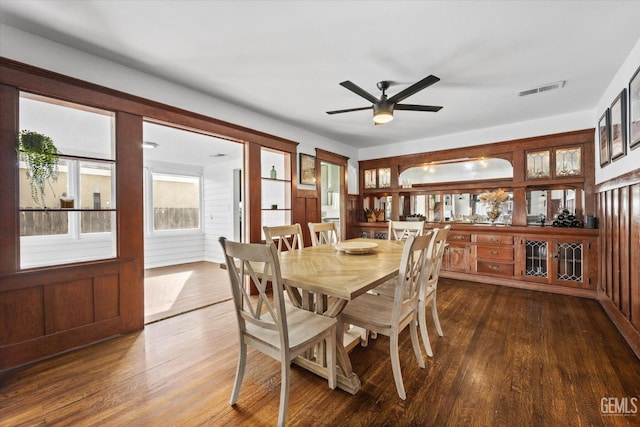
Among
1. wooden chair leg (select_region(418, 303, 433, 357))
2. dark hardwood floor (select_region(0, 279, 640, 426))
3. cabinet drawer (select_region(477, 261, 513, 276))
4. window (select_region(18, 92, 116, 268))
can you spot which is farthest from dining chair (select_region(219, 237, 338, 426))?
cabinet drawer (select_region(477, 261, 513, 276))

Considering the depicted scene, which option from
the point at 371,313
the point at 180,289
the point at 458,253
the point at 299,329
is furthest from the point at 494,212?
the point at 180,289

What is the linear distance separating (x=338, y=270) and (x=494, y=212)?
4.01 meters

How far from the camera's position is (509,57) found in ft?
7.97

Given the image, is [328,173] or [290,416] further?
[328,173]

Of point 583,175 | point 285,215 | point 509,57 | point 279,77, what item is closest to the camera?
point 509,57

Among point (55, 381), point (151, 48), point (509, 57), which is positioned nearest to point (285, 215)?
point (151, 48)

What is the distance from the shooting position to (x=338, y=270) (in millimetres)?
1871

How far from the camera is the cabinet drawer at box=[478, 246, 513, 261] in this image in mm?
4125

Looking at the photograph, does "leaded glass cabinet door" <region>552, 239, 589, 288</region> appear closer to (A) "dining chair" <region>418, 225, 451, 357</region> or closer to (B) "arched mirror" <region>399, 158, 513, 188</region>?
(B) "arched mirror" <region>399, 158, 513, 188</region>

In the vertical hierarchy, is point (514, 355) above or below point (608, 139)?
below

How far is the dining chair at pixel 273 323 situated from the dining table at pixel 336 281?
89 mm

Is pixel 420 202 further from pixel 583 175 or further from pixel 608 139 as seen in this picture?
pixel 608 139

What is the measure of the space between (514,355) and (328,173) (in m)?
4.28

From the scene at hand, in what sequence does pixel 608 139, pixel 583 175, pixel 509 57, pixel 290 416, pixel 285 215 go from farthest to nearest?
pixel 285 215 → pixel 583 175 → pixel 608 139 → pixel 509 57 → pixel 290 416
